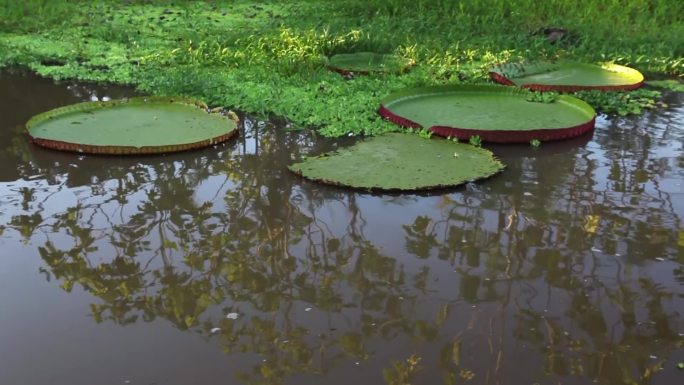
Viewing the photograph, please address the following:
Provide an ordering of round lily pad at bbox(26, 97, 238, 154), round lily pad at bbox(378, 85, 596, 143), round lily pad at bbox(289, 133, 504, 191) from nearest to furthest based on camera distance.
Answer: round lily pad at bbox(289, 133, 504, 191)
round lily pad at bbox(26, 97, 238, 154)
round lily pad at bbox(378, 85, 596, 143)

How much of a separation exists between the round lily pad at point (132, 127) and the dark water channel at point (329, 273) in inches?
3.6

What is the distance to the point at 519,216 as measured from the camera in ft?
12.5

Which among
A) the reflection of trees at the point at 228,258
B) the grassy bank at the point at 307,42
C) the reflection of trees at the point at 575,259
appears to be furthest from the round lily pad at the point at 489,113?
the reflection of trees at the point at 228,258

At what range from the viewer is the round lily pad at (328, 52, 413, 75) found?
647cm

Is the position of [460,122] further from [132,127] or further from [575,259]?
[132,127]

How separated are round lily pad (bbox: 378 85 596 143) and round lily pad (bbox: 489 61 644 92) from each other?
39 centimetres

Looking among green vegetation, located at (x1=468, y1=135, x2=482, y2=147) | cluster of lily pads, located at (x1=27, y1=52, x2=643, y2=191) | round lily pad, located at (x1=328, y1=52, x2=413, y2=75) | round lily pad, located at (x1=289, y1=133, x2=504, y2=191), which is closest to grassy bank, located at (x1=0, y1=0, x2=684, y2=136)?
round lily pad, located at (x1=328, y1=52, x2=413, y2=75)

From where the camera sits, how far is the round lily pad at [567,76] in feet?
19.6

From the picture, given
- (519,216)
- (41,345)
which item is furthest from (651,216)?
(41,345)

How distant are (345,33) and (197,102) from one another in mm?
2921

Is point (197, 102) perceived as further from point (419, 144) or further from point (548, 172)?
point (548, 172)

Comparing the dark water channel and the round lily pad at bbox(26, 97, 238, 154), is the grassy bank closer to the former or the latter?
the round lily pad at bbox(26, 97, 238, 154)

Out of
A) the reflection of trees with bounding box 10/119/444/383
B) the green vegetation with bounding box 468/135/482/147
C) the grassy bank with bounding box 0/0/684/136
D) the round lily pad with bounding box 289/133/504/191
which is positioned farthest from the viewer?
the grassy bank with bounding box 0/0/684/136

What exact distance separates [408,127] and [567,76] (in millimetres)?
2043
